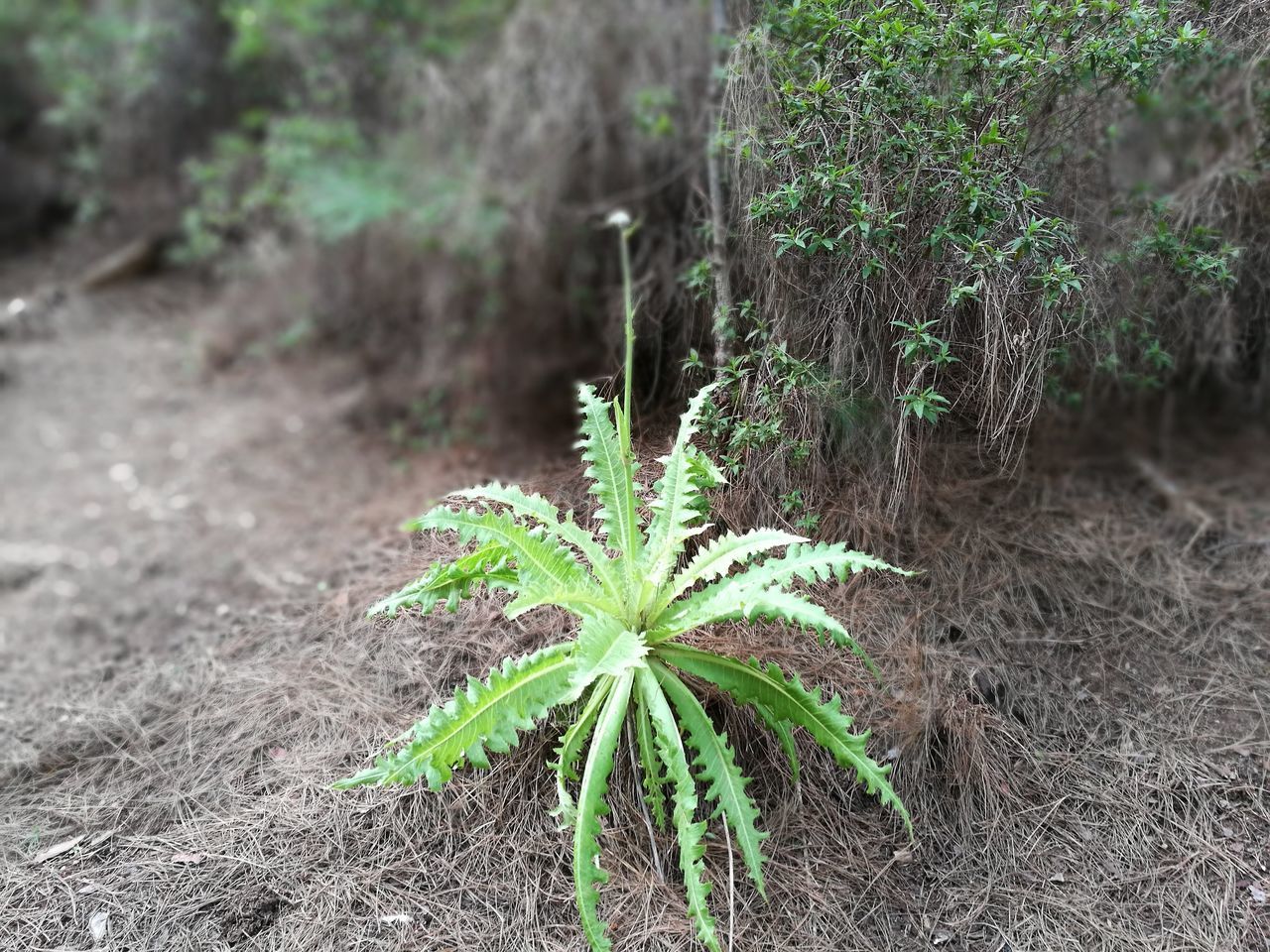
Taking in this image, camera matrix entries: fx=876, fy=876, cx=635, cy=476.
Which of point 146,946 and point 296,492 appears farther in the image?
point 296,492

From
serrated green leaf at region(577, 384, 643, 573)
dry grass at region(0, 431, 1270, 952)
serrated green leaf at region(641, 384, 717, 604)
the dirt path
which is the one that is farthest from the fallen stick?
the dirt path

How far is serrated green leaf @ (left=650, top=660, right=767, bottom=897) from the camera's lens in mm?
2396

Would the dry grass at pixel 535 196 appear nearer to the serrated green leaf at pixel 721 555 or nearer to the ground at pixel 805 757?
the ground at pixel 805 757

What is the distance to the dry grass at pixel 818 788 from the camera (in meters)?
2.54

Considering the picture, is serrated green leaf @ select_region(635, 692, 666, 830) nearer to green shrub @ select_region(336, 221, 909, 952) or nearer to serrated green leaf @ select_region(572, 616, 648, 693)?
green shrub @ select_region(336, 221, 909, 952)

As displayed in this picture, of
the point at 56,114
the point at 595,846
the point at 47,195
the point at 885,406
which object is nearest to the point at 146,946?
the point at 595,846

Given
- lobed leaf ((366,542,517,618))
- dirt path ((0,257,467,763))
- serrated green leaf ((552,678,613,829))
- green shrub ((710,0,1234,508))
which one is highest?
green shrub ((710,0,1234,508))

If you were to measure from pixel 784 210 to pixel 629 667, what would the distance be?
154 centimetres

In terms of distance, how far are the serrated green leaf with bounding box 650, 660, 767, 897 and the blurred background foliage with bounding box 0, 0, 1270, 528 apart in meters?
0.78

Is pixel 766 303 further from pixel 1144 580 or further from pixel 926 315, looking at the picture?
pixel 1144 580

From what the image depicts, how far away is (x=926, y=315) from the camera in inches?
111

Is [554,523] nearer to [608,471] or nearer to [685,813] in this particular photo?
[608,471]

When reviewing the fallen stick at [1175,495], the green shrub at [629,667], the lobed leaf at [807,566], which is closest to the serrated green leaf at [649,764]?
the green shrub at [629,667]

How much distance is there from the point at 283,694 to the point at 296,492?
2385mm
